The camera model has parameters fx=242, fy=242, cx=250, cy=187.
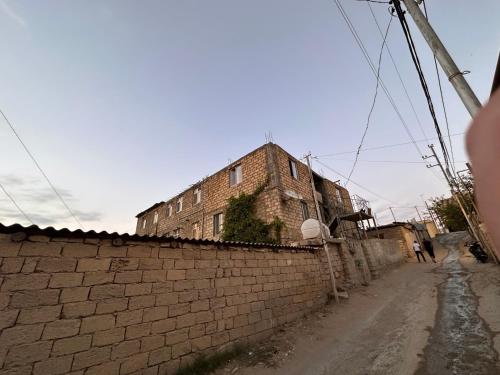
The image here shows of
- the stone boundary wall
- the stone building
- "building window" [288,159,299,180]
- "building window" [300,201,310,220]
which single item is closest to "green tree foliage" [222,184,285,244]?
the stone building

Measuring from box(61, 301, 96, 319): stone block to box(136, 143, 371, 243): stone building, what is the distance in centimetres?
940

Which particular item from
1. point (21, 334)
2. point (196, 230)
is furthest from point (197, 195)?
point (21, 334)

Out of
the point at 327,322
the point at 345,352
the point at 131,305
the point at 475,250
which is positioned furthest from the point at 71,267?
the point at 475,250

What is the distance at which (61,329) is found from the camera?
3412mm

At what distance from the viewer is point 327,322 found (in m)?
6.83

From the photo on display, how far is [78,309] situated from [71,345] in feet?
1.50

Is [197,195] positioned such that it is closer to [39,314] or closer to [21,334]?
[39,314]

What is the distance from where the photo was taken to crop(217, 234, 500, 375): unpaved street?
164 inches

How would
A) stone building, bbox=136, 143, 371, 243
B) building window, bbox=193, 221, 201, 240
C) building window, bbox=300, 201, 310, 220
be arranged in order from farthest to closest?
building window, bbox=193, 221, 201, 240 → building window, bbox=300, 201, 310, 220 → stone building, bbox=136, 143, 371, 243

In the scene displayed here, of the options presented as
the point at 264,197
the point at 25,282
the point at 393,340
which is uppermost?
the point at 264,197

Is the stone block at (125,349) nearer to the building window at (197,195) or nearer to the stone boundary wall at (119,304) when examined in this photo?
the stone boundary wall at (119,304)

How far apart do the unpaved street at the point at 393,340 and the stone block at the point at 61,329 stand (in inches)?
104

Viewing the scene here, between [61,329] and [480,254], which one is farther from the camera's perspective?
[480,254]

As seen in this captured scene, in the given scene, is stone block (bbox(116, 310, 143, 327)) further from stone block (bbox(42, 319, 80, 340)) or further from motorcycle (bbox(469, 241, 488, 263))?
motorcycle (bbox(469, 241, 488, 263))
